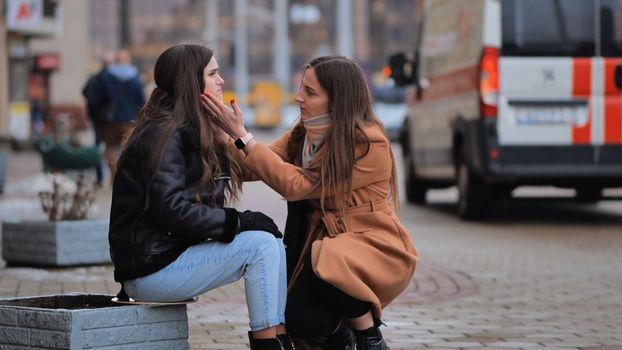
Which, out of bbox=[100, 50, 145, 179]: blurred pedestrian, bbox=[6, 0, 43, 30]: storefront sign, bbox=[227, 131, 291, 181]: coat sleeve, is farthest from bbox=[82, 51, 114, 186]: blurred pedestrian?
bbox=[6, 0, 43, 30]: storefront sign

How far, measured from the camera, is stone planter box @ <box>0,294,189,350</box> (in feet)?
17.0

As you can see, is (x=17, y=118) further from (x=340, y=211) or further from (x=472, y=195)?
(x=340, y=211)

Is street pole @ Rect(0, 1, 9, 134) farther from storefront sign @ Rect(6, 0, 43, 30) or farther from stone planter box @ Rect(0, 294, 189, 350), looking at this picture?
stone planter box @ Rect(0, 294, 189, 350)

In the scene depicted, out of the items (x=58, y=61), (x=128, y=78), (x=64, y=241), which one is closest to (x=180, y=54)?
(x=64, y=241)

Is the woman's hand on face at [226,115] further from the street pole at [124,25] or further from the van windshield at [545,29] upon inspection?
the street pole at [124,25]

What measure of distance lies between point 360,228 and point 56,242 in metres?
4.15

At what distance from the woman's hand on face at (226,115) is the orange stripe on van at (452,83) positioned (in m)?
8.41

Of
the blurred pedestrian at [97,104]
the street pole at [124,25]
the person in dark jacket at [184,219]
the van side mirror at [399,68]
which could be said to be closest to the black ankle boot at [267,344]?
the person in dark jacket at [184,219]

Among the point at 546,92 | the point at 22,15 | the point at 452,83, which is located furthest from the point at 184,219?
the point at 22,15

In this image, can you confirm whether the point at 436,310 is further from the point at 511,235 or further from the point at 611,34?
the point at 611,34

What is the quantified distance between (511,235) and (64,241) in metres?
4.92

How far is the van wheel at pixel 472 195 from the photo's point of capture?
14.6 m

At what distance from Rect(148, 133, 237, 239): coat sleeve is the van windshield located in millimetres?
8648

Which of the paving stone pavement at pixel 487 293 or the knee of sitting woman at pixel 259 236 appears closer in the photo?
the knee of sitting woman at pixel 259 236
